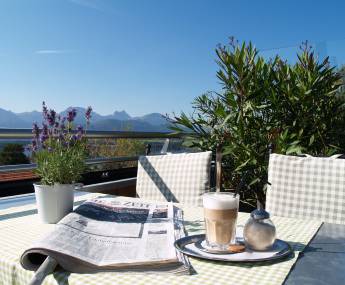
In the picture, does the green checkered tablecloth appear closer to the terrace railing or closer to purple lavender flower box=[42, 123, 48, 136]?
purple lavender flower box=[42, 123, 48, 136]

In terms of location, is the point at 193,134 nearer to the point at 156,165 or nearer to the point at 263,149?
the point at 263,149

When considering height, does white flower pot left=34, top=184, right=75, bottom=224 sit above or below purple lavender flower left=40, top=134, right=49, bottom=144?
below

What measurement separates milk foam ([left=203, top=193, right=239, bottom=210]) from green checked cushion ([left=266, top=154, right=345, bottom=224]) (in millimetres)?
795

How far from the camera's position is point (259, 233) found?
3.18ft

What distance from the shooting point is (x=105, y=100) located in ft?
106

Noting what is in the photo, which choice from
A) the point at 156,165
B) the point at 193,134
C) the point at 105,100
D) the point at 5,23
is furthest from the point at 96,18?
the point at 105,100

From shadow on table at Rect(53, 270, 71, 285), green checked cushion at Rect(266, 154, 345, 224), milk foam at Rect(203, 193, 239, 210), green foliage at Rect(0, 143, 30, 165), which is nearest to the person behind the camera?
shadow on table at Rect(53, 270, 71, 285)

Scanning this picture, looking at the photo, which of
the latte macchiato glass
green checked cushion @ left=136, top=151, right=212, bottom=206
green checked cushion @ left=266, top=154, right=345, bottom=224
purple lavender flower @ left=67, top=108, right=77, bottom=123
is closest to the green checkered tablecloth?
the latte macchiato glass

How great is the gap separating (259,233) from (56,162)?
0.72 m

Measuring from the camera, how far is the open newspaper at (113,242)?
0.82m

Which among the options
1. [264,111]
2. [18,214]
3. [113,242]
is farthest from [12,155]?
[264,111]

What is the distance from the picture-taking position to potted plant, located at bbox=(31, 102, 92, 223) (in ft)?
4.10

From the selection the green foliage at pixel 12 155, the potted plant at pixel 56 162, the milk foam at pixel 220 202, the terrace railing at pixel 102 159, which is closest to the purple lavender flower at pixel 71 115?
the potted plant at pixel 56 162

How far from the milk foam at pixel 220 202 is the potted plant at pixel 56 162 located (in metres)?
0.53
